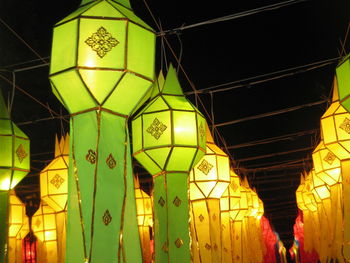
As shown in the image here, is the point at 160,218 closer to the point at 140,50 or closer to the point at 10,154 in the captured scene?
the point at 10,154

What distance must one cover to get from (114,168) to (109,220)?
0.32 m

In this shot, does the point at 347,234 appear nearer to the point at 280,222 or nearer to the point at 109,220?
the point at 109,220

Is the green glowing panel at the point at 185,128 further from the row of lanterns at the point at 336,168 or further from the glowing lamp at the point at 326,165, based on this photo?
the glowing lamp at the point at 326,165

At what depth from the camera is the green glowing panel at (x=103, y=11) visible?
3.19 m

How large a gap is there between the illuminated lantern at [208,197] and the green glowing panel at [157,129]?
1533mm

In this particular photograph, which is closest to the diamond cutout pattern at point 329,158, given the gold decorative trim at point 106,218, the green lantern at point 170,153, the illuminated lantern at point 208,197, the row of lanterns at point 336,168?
the row of lanterns at point 336,168

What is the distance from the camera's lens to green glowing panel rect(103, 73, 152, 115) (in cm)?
318

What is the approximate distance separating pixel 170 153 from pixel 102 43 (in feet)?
6.52

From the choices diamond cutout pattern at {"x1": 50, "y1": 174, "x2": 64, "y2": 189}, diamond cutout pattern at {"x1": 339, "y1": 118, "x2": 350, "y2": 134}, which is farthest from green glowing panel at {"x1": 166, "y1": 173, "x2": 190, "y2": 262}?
diamond cutout pattern at {"x1": 339, "y1": 118, "x2": 350, "y2": 134}

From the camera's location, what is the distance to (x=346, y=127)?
6.11 meters

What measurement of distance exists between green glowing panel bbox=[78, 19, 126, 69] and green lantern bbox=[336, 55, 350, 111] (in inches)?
109

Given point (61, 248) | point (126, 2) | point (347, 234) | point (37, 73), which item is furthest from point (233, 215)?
point (126, 2)

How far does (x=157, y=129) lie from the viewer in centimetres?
490

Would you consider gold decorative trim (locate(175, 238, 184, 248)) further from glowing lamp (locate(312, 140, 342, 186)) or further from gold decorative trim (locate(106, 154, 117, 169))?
glowing lamp (locate(312, 140, 342, 186))
